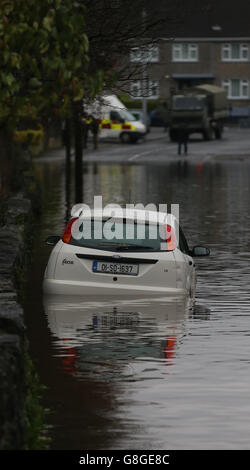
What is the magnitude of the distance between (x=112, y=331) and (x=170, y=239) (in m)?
1.91

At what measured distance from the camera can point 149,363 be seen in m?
13.2

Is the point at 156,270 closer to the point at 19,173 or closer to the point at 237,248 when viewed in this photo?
the point at 237,248

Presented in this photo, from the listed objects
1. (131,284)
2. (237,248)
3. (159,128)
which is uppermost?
(131,284)

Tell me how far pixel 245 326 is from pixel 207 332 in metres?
0.62

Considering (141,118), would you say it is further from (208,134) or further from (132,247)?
(132,247)

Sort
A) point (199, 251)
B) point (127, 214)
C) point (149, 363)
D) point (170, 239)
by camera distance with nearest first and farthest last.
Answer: point (149, 363), point (170, 239), point (127, 214), point (199, 251)

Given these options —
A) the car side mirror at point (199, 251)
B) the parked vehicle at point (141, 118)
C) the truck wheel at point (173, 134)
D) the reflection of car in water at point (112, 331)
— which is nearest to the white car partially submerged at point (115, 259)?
the reflection of car in water at point (112, 331)

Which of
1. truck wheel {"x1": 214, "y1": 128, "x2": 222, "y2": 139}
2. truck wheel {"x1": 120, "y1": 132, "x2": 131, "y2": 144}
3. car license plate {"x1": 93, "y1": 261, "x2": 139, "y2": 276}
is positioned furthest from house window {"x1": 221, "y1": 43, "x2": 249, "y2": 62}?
car license plate {"x1": 93, "y1": 261, "x2": 139, "y2": 276}

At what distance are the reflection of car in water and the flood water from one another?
0.03 ft

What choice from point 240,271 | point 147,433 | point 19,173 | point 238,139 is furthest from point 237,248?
point 238,139

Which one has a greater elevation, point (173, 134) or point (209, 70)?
point (173, 134)

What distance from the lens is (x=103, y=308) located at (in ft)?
54.0

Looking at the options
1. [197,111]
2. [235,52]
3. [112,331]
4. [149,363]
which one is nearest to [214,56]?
[235,52]
